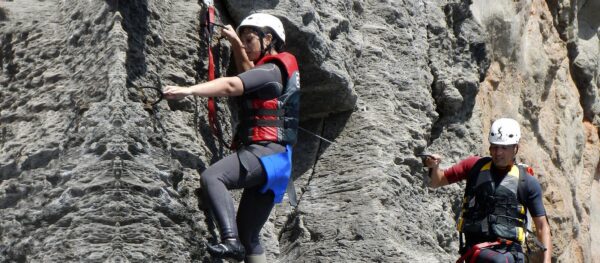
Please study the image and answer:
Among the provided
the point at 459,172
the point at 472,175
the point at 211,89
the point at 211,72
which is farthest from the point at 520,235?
the point at 211,89

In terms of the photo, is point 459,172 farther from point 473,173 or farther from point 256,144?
point 256,144

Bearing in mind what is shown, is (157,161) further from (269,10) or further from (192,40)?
(269,10)

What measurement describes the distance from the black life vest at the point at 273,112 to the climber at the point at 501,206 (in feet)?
6.38

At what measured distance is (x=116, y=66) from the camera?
788 centimetres

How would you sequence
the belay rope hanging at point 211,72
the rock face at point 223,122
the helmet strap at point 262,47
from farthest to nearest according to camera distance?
the belay rope hanging at point 211,72 → the helmet strap at point 262,47 → the rock face at point 223,122

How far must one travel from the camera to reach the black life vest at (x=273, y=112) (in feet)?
26.1

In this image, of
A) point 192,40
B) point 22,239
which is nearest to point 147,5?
point 192,40

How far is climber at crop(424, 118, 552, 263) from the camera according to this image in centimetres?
920

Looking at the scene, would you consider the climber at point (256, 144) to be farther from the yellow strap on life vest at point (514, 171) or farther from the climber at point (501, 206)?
the yellow strap on life vest at point (514, 171)

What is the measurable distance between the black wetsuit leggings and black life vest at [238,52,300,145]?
216 millimetres

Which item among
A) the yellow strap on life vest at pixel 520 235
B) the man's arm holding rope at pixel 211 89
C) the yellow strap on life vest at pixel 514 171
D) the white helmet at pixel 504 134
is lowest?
the yellow strap on life vest at pixel 520 235

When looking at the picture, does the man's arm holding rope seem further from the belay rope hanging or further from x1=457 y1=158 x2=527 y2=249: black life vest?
x1=457 y1=158 x2=527 y2=249: black life vest

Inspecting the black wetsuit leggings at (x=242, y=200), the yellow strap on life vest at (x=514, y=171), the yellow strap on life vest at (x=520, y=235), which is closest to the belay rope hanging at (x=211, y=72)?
the black wetsuit leggings at (x=242, y=200)

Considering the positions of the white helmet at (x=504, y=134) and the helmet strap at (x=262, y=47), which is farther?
the white helmet at (x=504, y=134)
